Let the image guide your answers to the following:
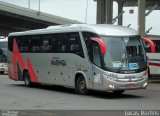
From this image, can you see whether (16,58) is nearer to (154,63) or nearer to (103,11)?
(154,63)

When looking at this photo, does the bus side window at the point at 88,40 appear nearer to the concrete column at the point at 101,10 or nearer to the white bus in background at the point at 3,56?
the white bus in background at the point at 3,56

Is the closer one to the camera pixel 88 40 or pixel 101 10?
pixel 88 40

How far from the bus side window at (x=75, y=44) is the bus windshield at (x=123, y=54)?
1.64 meters

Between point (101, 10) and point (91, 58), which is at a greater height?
A: point (101, 10)

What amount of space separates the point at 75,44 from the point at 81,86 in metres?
1.89

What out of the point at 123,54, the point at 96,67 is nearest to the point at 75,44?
the point at 96,67

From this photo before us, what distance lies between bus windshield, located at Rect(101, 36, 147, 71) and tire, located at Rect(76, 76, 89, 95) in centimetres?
197

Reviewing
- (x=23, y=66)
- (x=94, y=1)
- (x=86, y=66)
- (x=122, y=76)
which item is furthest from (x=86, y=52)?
(x=94, y=1)

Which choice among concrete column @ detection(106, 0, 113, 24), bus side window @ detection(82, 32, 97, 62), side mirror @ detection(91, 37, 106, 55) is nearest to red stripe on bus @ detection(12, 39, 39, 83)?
bus side window @ detection(82, 32, 97, 62)

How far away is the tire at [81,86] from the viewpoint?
22.0 m

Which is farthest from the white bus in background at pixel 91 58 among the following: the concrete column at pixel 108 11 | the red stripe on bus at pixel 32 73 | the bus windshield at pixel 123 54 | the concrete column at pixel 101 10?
the concrete column at pixel 101 10

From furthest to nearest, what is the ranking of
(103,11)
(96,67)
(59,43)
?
1. (103,11)
2. (59,43)
3. (96,67)

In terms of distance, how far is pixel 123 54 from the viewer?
2077 centimetres

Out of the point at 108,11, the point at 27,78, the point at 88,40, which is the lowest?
the point at 27,78
